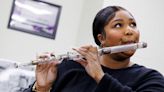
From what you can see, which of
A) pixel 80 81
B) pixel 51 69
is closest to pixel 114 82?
pixel 80 81

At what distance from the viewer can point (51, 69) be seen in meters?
1.12

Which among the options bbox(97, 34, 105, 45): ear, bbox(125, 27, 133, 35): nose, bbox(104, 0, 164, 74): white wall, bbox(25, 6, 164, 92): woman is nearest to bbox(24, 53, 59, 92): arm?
bbox(25, 6, 164, 92): woman

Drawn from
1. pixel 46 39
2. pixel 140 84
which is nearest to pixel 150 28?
pixel 46 39

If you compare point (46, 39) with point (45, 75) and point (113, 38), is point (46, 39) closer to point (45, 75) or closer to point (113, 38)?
point (45, 75)

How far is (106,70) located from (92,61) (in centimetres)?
17

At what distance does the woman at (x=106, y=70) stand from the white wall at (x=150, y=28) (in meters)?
1.14

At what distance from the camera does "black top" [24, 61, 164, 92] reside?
2.74 feet

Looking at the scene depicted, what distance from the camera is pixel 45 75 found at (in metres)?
1.11

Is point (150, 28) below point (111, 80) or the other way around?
the other way around

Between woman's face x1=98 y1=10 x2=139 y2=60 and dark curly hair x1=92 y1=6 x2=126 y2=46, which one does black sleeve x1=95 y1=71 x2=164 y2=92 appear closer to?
woman's face x1=98 y1=10 x2=139 y2=60

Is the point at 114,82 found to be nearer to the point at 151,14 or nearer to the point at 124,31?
the point at 124,31

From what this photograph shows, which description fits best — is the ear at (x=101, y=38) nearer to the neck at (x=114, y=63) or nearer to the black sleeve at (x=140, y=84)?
the neck at (x=114, y=63)

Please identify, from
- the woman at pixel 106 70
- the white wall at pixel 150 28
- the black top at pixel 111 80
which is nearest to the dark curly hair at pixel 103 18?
the woman at pixel 106 70

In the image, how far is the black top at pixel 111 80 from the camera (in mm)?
835
